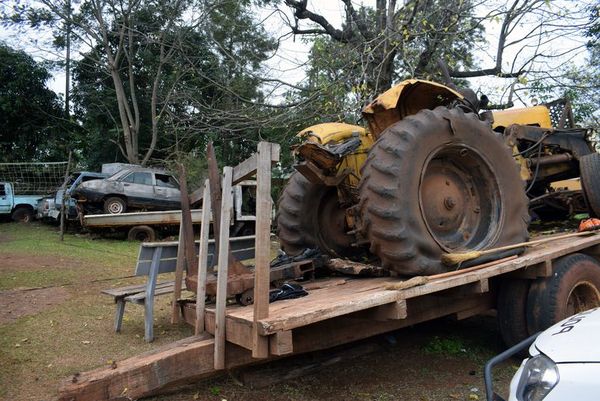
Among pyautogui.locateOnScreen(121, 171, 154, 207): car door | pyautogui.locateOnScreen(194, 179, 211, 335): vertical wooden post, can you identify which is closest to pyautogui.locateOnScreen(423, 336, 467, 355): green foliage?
pyautogui.locateOnScreen(194, 179, 211, 335): vertical wooden post

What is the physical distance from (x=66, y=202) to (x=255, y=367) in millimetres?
12989

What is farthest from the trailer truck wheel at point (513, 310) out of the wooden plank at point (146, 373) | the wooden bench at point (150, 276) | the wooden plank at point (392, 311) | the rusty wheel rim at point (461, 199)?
the wooden bench at point (150, 276)

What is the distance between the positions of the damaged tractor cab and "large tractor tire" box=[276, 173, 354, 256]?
11mm

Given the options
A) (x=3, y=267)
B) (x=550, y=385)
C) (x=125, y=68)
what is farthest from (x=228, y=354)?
(x=125, y=68)

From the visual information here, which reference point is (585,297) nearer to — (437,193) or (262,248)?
(437,193)

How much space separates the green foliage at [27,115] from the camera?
21.5 meters

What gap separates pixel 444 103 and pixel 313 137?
1.41 metres

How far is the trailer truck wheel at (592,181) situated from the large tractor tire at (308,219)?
294 cm

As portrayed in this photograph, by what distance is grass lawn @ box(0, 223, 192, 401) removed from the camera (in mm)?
4141

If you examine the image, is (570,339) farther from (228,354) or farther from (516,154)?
(516,154)

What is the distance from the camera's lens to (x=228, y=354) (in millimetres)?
3270

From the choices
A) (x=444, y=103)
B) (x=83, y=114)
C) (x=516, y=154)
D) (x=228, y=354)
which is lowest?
(x=228, y=354)

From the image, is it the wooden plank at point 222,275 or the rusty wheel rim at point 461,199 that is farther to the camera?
the rusty wheel rim at point 461,199

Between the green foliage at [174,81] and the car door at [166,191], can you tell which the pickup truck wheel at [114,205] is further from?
the green foliage at [174,81]
